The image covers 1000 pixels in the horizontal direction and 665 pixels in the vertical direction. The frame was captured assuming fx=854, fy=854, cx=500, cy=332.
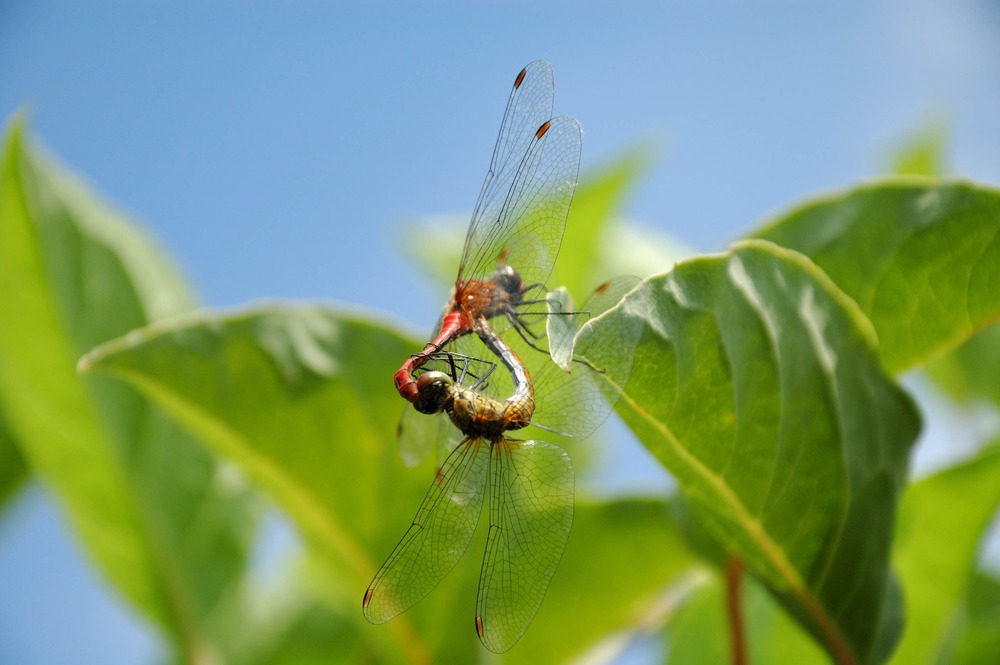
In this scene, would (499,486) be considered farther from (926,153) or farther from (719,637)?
(926,153)

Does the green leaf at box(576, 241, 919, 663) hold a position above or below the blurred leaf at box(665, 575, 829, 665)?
above

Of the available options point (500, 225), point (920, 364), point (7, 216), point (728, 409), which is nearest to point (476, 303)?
point (500, 225)

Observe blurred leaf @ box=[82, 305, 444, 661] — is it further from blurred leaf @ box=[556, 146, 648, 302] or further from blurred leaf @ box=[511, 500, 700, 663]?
blurred leaf @ box=[556, 146, 648, 302]

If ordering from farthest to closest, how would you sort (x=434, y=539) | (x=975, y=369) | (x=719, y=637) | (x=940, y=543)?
(x=975, y=369)
(x=719, y=637)
(x=940, y=543)
(x=434, y=539)

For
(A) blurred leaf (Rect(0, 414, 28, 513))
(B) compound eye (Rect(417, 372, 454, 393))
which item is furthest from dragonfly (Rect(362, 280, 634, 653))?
(A) blurred leaf (Rect(0, 414, 28, 513))

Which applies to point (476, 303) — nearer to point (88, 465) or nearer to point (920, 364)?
point (920, 364)

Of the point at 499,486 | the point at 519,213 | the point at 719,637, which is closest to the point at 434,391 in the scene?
the point at 499,486
